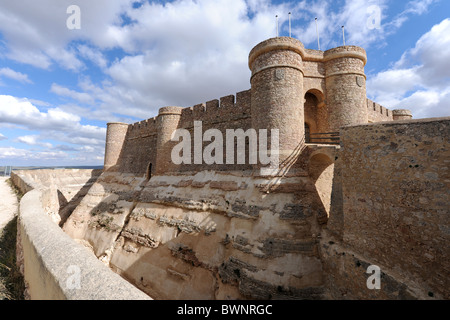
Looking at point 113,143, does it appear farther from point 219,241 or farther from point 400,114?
point 400,114

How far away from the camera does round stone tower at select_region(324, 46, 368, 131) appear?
10.6 m

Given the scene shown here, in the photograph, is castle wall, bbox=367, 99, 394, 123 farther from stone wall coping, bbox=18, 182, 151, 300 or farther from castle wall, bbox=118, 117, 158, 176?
castle wall, bbox=118, 117, 158, 176

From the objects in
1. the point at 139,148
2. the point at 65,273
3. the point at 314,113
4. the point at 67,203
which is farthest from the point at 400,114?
the point at 67,203

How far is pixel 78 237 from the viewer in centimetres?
1559

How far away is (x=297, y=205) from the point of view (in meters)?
8.52

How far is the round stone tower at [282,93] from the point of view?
30.8 ft

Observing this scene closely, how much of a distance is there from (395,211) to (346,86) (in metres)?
7.52

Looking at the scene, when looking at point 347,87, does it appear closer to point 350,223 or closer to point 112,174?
point 350,223

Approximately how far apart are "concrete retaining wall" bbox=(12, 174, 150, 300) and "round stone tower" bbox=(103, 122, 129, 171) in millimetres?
19295

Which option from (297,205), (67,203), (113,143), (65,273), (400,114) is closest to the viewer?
(65,273)

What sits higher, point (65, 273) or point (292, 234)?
point (65, 273)

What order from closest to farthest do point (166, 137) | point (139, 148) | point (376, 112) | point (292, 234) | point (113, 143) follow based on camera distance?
point (292, 234)
point (376, 112)
point (166, 137)
point (139, 148)
point (113, 143)

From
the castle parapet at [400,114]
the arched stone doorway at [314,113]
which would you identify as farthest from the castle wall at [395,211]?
the castle parapet at [400,114]
